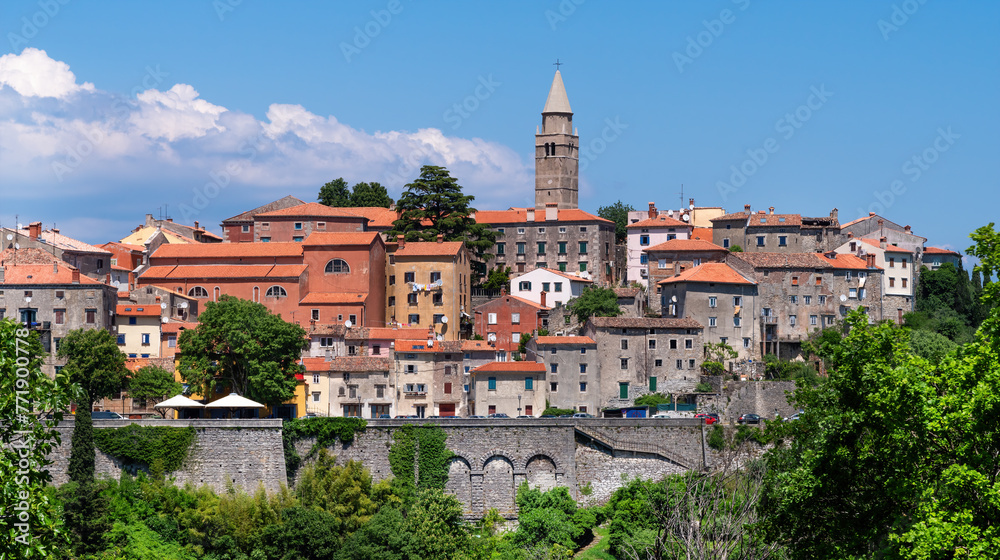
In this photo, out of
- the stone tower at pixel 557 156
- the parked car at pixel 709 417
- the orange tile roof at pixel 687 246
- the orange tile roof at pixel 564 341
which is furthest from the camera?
the stone tower at pixel 557 156

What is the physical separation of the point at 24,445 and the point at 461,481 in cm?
3821

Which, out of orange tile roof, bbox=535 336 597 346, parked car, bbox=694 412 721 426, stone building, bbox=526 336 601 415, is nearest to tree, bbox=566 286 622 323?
orange tile roof, bbox=535 336 597 346

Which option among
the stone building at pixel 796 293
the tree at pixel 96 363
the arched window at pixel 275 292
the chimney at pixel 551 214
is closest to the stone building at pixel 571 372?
the stone building at pixel 796 293

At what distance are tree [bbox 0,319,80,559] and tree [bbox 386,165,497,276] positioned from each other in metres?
61.8

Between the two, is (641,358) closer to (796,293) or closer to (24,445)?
(796,293)

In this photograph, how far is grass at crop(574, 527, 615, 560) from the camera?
165 feet

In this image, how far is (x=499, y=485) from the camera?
56.0 metres

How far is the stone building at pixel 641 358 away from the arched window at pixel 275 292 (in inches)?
721

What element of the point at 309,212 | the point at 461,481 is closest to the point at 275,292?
the point at 309,212

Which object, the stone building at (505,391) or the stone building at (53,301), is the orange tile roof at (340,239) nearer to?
the stone building at (505,391)

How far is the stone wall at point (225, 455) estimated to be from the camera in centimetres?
5272

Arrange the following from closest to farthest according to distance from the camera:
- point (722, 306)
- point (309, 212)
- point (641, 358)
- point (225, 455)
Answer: point (225, 455) → point (641, 358) → point (722, 306) → point (309, 212)

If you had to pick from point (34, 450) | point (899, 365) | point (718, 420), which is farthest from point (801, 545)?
point (718, 420)

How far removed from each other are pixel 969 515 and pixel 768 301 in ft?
175
